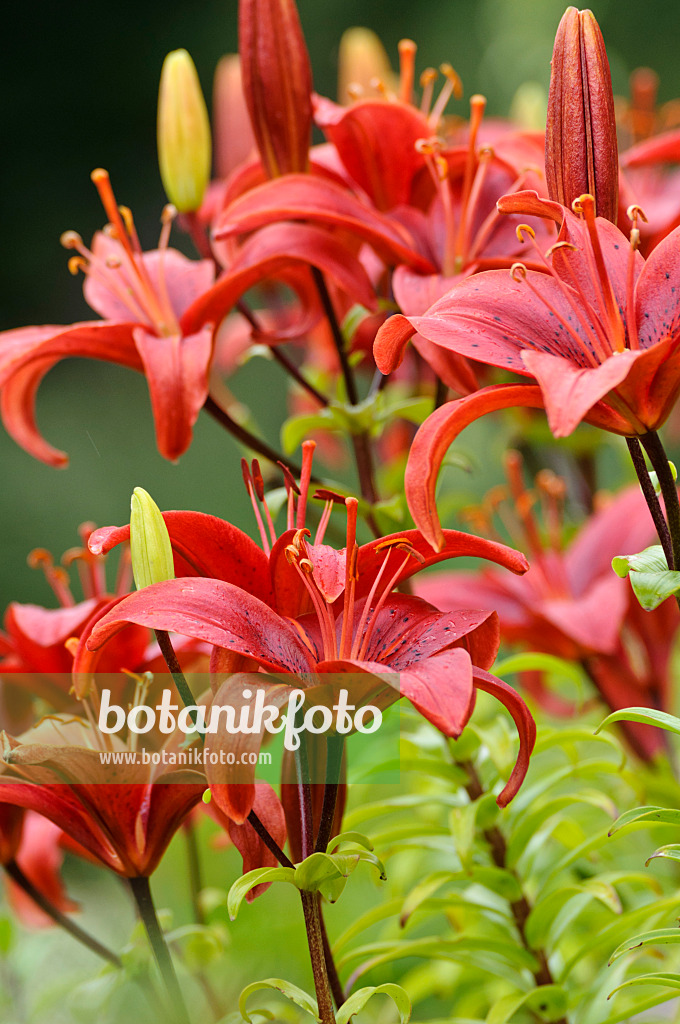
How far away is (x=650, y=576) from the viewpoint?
33 centimetres

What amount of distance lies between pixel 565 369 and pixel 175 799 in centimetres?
21

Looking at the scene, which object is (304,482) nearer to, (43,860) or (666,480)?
(666,480)

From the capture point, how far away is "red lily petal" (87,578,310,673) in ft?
0.96

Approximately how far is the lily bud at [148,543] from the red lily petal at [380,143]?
0.23 meters

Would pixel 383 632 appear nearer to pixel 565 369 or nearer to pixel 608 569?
pixel 565 369

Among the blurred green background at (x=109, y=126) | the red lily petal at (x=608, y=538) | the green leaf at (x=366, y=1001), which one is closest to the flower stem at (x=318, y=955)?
the green leaf at (x=366, y=1001)

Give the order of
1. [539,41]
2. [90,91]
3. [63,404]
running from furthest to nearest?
[90,91], [63,404], [539,41]

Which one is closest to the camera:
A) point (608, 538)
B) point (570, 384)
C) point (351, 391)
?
point (570, 384)

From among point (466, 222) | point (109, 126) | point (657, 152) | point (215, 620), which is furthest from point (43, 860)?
point (109, 126)

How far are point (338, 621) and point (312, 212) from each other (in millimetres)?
180

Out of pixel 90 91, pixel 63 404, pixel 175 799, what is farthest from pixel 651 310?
pixel 90 91

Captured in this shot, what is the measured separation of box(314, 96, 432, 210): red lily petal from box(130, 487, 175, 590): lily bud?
23 cm

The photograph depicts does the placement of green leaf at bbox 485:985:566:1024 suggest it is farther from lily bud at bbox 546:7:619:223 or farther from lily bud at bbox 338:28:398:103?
lily bud at bbox 338:28:398:103

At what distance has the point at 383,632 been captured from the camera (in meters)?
0.35
